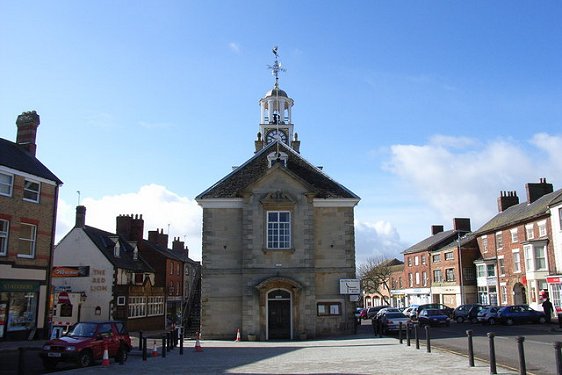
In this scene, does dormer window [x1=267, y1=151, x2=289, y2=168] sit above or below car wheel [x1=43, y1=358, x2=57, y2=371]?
above

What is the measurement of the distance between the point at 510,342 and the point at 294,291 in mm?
11794

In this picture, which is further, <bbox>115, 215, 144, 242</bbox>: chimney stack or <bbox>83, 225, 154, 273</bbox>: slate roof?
<bbox>115, 215, 144, 242</bbox>: chimney stack

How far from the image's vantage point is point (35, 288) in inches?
1150

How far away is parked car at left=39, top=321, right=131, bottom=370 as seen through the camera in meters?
16.7

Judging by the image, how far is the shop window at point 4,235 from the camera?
1080 inches

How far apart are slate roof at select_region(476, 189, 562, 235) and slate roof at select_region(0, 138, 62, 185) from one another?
35.9m

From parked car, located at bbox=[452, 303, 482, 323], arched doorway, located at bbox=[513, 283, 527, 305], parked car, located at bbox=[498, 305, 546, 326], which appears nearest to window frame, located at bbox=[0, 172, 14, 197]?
parked car, located at bbox=[498, 305, 546, 326]

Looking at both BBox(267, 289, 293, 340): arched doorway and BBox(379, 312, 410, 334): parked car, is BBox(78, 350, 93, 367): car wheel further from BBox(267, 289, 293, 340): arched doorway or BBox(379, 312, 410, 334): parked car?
BBox(379, 312, 410, 334): parked car

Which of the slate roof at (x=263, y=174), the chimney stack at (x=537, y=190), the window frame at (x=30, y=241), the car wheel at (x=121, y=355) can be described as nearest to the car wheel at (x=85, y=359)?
the car wheel at (x=121, y=355)

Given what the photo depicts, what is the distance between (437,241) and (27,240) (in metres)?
50.7

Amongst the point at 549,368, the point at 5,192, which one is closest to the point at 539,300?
the point at 549,368

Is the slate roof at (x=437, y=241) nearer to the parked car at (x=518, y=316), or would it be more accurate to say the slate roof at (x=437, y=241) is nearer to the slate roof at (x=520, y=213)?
the slate roof at (x=520, y=213)

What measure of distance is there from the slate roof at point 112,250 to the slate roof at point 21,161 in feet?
32.5

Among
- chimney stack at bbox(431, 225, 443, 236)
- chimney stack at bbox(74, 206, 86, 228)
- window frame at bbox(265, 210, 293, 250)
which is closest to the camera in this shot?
window frame at bbox(265, 210, 293, 250)
